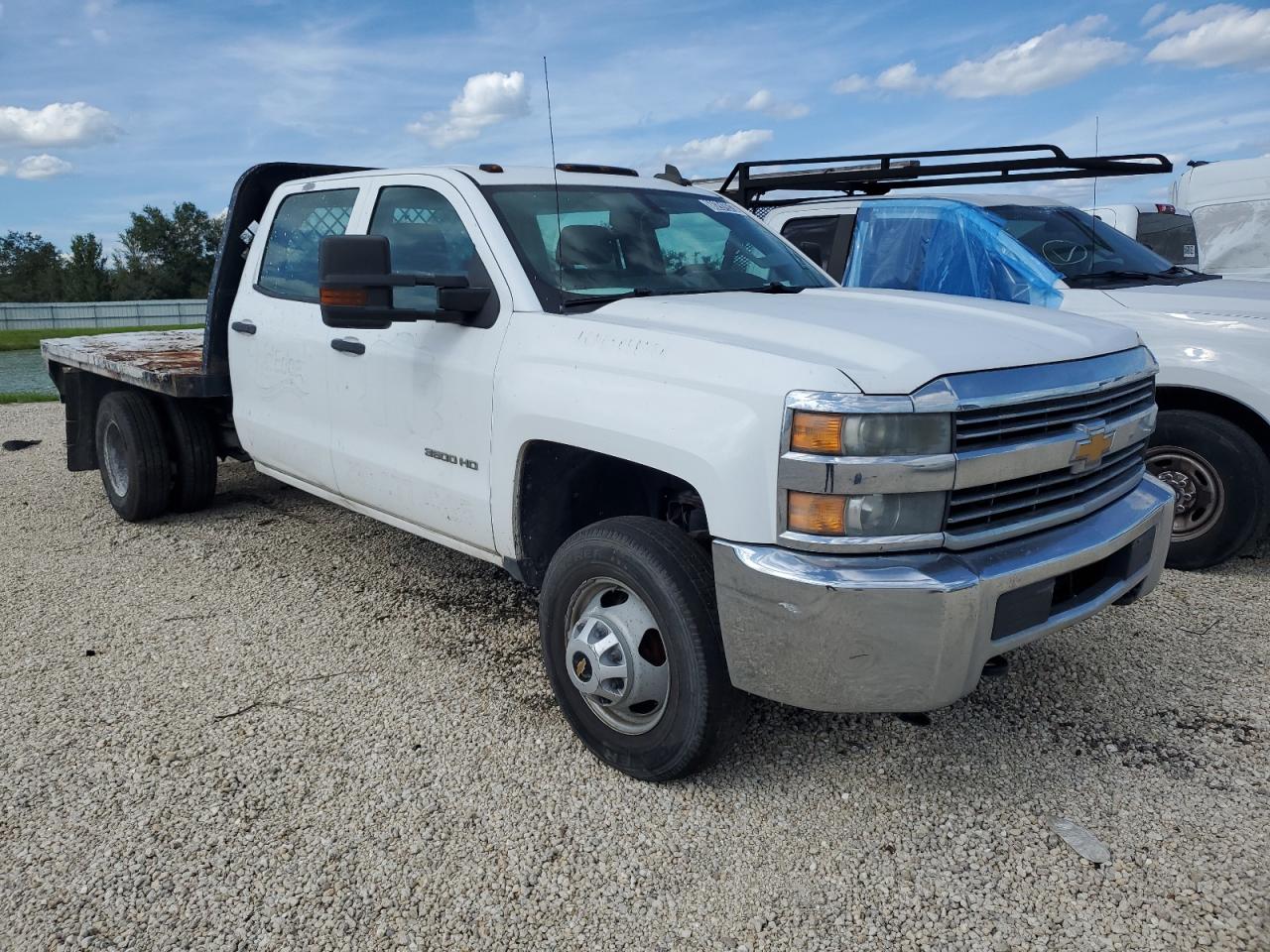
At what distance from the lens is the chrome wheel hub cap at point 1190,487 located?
4875 mm

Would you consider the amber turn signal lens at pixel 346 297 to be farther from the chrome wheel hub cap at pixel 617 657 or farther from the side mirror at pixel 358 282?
the chrome wheel hub cap at pixel 617 657

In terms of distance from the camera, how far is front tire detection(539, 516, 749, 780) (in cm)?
278

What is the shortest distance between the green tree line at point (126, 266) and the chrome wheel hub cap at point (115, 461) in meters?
67.8

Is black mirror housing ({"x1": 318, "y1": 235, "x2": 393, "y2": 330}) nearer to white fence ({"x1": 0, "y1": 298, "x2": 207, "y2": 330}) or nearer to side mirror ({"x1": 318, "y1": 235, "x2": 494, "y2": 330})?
side mirror ({"x1": 318, "y1": 235, "x2": 494, "y2": 330})

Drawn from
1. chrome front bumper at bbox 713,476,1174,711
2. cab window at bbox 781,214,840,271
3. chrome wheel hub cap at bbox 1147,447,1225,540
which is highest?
cab window at bbox 781,214,840,271

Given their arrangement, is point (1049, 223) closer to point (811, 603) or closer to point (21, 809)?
point (811, 603)

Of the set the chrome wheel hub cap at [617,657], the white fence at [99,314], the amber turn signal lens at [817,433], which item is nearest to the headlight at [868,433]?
the amber turn signal lens at [817,433]

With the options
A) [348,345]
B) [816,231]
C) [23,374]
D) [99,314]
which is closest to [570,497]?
[348,345]

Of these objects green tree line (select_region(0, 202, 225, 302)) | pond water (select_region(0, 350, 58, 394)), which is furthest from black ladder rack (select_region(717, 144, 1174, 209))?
green tree line (select_region(0, 202, 225, 302))

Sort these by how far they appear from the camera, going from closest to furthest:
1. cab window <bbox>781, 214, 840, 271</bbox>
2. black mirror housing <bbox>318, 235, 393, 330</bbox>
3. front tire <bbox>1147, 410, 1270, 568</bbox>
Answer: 1. black mirror housing <bbox>318, 235, 393, 330</bbox>
2. front tire <bbox>1147, 410, 1270, 568</bbox>
3. cab window <bbox>781, 214, 840, 271</bbox>

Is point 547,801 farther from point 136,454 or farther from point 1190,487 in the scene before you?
point 136,454

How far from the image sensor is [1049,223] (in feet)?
19.6

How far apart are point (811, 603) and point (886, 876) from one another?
0.79m

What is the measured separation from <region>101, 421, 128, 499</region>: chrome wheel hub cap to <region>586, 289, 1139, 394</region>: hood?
166 inches
